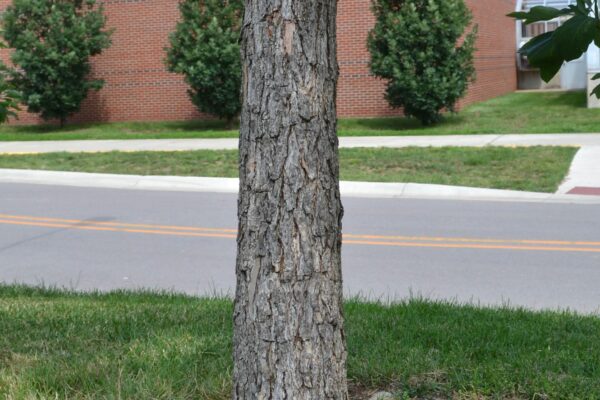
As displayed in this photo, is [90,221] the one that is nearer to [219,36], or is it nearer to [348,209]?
[348,209]

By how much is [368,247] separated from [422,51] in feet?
37.9

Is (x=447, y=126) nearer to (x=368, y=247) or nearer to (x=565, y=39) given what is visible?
(x=368, y=247)

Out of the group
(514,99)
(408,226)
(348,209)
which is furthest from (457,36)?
(408,226)

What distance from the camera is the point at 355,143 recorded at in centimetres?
1919

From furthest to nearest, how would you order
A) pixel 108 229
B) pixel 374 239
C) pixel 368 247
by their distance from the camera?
1. pixel 108 229
2. pixel 374 239
3. pixel 368 247

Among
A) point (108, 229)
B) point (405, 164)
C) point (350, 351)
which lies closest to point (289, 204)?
point (350, 351)

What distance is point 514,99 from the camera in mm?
27750

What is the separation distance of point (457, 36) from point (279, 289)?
1829 cm

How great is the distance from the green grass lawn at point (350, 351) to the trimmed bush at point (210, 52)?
52.5 feet

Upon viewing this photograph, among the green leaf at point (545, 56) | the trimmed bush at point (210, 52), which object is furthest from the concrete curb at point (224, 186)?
the green leaf at point (545, 56)

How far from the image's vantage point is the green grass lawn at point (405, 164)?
14672mm

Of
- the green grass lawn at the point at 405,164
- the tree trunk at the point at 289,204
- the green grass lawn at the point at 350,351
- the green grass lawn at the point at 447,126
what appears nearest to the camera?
the tree trunk at the point at 289,204

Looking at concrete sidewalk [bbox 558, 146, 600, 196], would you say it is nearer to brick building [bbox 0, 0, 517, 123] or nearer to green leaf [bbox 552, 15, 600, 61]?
brick building [bbox 0, 0, 517, 123]

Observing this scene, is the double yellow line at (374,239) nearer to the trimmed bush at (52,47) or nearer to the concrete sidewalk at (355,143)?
the concrete sidewalk at (355,143)
